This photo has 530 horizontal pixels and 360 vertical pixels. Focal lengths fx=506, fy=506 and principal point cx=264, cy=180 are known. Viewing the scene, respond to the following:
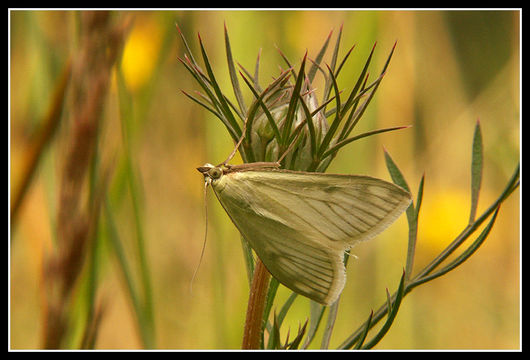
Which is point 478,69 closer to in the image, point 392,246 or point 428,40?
point 428,40

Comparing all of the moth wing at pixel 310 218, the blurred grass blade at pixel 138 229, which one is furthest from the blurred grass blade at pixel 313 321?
the blurred grass blade at pixel 138 229

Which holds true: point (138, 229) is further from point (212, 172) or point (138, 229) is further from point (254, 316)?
point (254, 316)

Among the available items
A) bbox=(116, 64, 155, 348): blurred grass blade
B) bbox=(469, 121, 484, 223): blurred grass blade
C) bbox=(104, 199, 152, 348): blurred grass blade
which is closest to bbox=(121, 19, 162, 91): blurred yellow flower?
bbox=(116, 64, 155, 348): blurred grass blade

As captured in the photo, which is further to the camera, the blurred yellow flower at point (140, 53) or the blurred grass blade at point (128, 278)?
the blurred yellow flower at point (140, 53)

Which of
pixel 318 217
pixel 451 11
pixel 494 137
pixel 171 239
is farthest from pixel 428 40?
pixel 318 217

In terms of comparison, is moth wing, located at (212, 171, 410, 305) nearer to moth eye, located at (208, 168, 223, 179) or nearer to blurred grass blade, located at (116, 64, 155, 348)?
moth eye, located at (208, 168, 223, 179)

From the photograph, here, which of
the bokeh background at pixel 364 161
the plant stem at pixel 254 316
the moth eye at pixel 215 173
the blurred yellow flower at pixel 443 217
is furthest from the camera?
the blurred yellow flower at pixel 443 217

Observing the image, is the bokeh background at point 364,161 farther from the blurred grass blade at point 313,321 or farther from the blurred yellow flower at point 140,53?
the blurred grass blade at point 313,321

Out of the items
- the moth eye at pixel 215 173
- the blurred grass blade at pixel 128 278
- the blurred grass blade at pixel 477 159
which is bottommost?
the blurred grass blade at pixel 128 278
